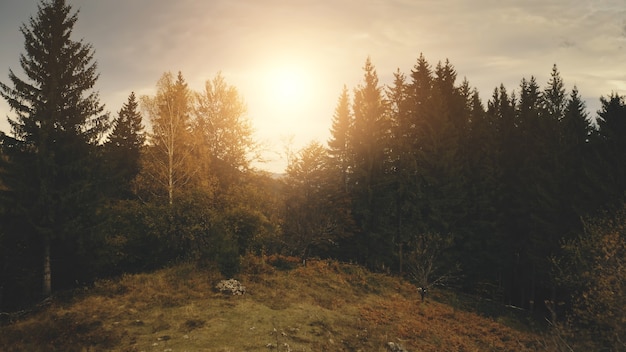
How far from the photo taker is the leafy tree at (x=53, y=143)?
51.6ft

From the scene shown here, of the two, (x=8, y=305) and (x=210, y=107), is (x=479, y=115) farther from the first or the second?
(x=8, y=305)

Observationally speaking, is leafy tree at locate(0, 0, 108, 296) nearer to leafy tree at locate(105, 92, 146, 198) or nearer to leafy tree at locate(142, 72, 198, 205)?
leafy tree at locate(142, 72, 198, 205)

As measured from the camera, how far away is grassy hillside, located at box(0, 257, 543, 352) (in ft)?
38.6

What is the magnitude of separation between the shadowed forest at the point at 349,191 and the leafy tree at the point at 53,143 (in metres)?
0.06

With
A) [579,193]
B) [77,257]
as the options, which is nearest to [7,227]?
[77,257]

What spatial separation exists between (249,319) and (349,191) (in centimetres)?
1959

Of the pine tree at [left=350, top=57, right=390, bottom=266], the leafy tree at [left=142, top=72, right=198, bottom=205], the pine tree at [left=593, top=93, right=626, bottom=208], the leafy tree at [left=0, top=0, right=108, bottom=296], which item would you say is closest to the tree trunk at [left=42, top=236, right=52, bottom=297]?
the leafy tree at [left=0, top=0, right=108, bottom=296]

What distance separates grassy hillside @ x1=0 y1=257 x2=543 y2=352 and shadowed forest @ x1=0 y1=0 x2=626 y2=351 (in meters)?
2.16

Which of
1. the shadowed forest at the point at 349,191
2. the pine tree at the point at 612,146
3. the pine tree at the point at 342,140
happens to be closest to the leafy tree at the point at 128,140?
the shadowed forest at the point at 349,191

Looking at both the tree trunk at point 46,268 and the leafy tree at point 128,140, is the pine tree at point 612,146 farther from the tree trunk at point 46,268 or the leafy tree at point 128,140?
the leafy tree at point 128,140

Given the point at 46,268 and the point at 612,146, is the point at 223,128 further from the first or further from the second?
the point at 612,146

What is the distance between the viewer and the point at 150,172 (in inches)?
953

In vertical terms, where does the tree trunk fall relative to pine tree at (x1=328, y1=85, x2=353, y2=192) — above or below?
below

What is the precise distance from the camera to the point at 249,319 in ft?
46.4
